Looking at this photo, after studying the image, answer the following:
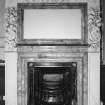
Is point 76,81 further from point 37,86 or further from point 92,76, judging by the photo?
point 37,86

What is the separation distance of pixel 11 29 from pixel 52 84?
917 millimetres

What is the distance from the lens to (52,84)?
2.97 metres

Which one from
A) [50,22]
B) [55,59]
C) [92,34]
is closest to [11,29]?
[50,22]

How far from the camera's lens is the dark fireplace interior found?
2947mm

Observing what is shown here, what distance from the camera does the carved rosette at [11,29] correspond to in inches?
116

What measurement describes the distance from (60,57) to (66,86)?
399 mm

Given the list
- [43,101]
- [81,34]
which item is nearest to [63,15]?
[81,34]

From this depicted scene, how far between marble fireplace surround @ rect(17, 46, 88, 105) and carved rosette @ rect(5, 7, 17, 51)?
121 millimetres

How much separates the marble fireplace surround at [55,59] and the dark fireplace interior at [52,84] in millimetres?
57

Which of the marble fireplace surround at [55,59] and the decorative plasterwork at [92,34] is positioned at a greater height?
the decorative plasterwork at [92,34]

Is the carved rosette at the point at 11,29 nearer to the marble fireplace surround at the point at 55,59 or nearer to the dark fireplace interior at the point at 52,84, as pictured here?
the marble fireplace surround at the point at 55,59

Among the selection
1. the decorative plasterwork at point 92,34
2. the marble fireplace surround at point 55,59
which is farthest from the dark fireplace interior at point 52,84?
the decorative plasterwork at point 92,34

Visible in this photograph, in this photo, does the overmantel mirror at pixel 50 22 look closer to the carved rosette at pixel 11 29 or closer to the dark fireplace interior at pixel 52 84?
the carved rosette at pixel 11 29

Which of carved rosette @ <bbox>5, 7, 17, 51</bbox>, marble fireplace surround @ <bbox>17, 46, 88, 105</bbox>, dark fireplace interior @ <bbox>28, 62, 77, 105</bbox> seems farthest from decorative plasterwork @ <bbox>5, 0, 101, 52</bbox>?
dark fireplace interior @ <bbox>28, 62, 77, 105</bbox>
